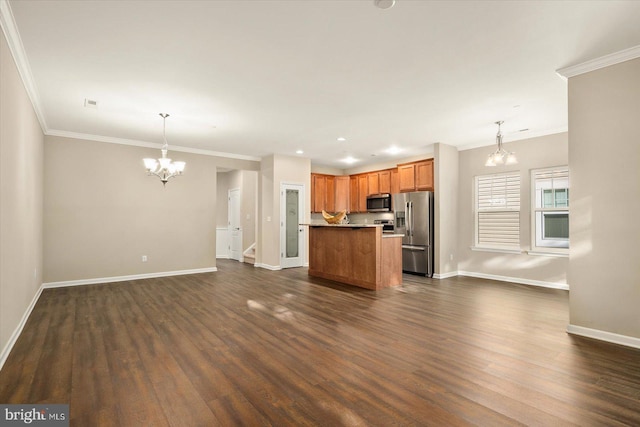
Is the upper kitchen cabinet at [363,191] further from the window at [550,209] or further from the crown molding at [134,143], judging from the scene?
the window at [550,209]

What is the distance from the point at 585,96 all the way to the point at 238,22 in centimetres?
353

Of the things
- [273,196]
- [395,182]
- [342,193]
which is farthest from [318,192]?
[395,182]

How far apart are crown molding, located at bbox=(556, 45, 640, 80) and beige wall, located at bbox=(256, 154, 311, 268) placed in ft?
18.4

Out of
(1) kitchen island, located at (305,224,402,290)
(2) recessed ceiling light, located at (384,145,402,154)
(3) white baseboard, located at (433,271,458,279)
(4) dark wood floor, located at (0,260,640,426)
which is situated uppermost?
(2) recessed ceiling light, located at (384,145,402,154)

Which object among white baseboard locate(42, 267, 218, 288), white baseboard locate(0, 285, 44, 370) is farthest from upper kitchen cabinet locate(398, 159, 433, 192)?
white baseboard locate(0, 285, 44, 370)

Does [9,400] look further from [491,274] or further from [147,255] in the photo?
[491,274]

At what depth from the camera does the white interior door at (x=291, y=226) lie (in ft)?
25.6

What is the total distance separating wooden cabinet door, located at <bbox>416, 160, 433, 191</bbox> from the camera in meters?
7.05

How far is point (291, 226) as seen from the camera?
8023mm

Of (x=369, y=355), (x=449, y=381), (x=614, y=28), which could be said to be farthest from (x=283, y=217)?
(x=614, y=28)

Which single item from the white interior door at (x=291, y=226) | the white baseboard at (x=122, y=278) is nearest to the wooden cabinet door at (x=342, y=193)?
the white interior door at (x=291, y=226)

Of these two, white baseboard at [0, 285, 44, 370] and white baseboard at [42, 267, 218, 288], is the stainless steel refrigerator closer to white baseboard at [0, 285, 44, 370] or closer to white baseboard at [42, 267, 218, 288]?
white baseboard at [42, 267, 218, 288]

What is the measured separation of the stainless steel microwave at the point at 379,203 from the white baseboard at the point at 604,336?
510 cm

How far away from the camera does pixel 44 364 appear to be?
2639 millimetres
